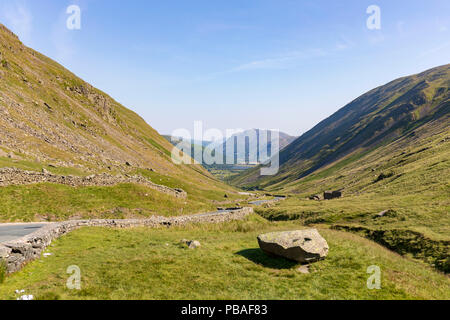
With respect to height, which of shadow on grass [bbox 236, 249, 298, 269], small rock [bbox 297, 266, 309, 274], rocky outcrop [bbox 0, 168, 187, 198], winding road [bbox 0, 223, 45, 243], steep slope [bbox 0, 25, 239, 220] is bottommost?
small rock [bbox 297, 266, 309, 274]

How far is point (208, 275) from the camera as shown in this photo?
48.9ft

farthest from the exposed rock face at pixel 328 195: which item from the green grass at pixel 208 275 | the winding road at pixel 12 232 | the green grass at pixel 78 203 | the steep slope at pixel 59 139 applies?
the winding road at pixel 12 232

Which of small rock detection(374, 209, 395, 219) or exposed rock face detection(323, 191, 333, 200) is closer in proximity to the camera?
small rock detection(374, 209, 395, 219)

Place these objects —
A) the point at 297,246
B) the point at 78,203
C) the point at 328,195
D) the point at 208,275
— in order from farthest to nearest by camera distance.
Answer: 1. the point at 328,195
2. the point at 78,203
3. the point at 297,246
4. the point at 208,275

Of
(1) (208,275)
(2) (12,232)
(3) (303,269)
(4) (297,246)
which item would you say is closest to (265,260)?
(4) (297,246)

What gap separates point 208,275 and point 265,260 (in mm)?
5006

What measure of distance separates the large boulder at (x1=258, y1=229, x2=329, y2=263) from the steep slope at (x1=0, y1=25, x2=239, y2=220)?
85.9ft

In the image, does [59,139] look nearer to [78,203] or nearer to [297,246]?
[78,203]

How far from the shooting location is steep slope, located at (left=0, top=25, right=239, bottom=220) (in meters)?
37.6

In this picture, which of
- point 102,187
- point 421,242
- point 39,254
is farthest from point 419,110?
point 39,254

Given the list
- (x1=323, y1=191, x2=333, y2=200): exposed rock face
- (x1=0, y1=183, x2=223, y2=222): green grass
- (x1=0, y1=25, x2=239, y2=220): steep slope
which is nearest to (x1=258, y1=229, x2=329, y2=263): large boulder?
(x1=0, y1=183, x2=223, y2=222): green grass

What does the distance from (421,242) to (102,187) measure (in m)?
41.6

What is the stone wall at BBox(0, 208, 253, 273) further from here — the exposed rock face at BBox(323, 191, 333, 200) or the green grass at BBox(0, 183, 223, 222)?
the exposed rock face at BBox(323, 191, 333, 200)
